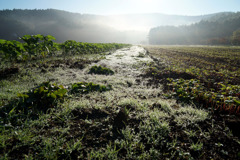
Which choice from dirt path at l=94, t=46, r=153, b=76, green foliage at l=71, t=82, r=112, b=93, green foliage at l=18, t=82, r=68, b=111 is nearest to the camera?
green foliage at l=18, t=82, r=68, b=111

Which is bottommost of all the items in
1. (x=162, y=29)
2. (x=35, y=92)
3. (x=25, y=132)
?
(x=25, y=132)

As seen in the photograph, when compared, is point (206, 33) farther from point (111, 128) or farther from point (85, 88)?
point (111, 128)

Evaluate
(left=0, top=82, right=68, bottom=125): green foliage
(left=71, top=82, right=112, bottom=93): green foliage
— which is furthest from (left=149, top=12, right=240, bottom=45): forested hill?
(left=0, top=82, right=68, bottom=125): green foliage

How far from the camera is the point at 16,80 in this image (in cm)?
466

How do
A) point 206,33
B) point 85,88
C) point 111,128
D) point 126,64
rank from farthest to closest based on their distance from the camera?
point 206,33 → point 126,64 → point 85,88 → point 111,128

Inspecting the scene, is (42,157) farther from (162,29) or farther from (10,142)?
(162,29)

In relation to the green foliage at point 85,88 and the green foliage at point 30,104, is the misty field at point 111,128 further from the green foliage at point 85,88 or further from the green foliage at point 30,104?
the green foliage at point 85,88

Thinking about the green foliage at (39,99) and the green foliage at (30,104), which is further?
the green foliage at (39,99)

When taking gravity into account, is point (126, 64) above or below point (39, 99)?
above

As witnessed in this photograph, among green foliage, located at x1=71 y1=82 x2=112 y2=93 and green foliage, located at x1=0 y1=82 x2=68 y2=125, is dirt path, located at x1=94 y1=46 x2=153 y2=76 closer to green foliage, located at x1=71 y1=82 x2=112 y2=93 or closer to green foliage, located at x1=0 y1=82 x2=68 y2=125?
green foliage, located at x1=71 y1=82 x2=112 y2=93

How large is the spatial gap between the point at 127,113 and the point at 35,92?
1.99 metres

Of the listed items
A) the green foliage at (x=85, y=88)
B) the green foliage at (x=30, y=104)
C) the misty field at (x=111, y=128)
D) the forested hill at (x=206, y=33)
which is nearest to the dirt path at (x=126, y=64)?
the green foliage at (x=85, y=88)

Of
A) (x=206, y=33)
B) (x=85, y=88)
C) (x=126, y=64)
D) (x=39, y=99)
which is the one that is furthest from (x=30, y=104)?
(x=206, y=33)

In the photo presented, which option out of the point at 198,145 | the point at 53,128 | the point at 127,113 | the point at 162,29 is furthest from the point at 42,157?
the point at 162,29
